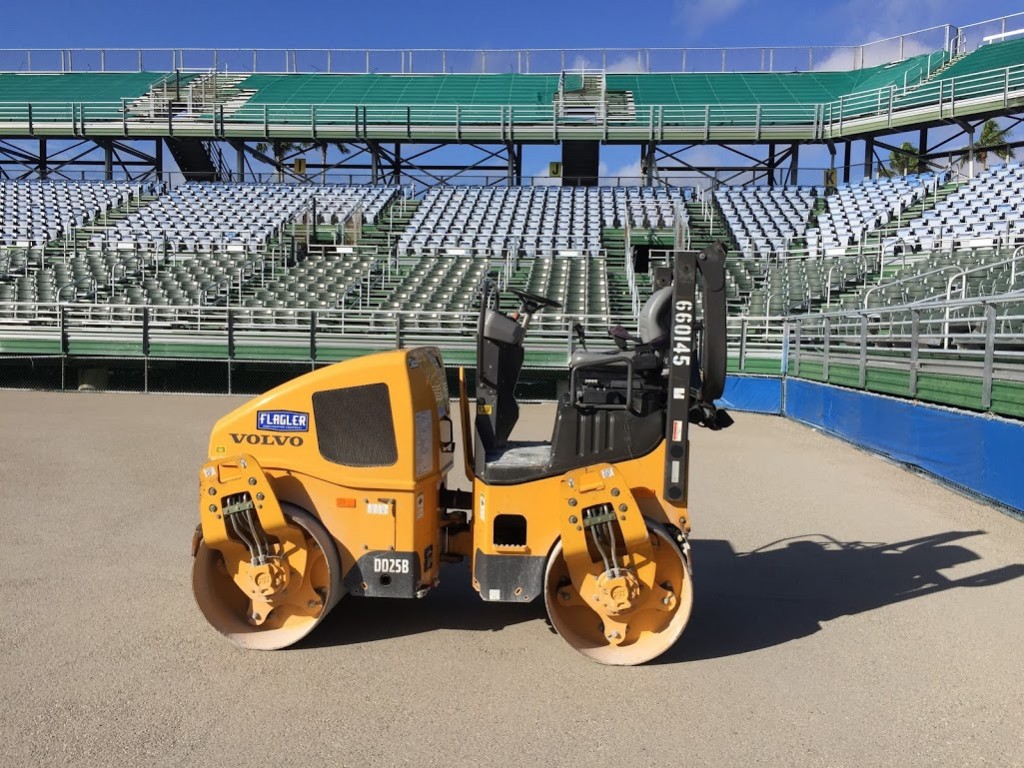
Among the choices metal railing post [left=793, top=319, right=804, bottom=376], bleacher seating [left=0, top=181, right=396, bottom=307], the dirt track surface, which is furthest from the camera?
bleacher seating [left=0, top=181, right=396, bottom=307]

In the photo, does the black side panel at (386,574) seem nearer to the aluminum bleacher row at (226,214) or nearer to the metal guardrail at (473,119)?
the aluminum bleacher row at (226,214)

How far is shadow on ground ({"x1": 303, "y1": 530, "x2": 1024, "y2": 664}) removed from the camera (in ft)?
14.5

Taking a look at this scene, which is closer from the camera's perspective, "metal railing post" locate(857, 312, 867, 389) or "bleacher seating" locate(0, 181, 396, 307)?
"metal railing post" locate(857, 312, 867, 389)

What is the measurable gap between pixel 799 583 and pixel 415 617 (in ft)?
8.15

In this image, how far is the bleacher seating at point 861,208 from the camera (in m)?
24.2

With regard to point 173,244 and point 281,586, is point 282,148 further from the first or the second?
point 281,586

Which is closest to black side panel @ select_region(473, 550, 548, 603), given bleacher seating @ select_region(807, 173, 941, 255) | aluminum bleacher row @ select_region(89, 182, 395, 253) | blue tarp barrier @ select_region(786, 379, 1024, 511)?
blue tarp barrier @ select_region(786, 379, 1024, 511)

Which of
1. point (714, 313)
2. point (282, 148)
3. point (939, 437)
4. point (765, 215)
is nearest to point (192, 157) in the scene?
point (282, 148)

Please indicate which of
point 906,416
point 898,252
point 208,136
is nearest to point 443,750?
point 906,416

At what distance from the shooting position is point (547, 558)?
13.3 ft

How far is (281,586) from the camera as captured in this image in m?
4.11

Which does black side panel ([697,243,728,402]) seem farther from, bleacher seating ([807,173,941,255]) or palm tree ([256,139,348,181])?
palm tree ([256,139,348,181])

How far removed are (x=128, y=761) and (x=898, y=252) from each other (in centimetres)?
2187

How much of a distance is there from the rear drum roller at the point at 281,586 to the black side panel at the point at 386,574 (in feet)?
0.33
